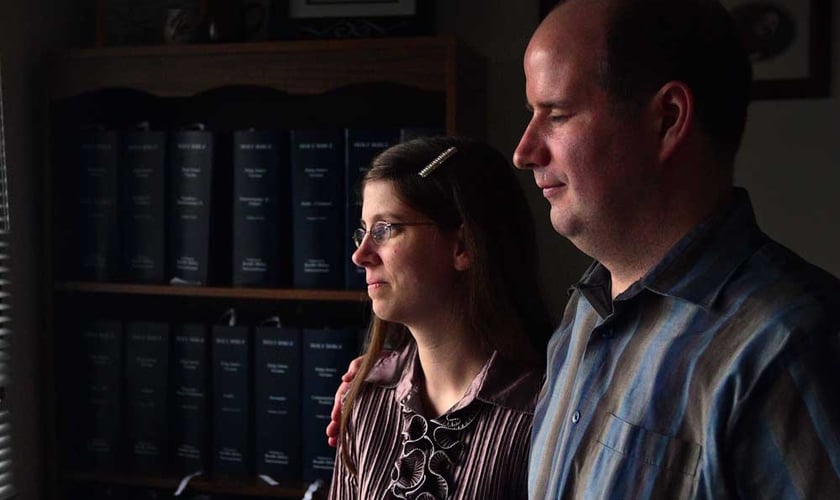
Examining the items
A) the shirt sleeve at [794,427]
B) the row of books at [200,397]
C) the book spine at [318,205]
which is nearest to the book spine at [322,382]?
the row of books at [200,397]

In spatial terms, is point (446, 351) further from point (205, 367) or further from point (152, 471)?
point (152, 471)

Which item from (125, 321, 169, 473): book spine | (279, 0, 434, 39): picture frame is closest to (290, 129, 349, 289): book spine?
(279, 0, 434, 39): picture frame

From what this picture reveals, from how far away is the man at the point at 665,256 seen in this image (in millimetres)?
708

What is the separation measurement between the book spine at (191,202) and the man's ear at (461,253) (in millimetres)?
811

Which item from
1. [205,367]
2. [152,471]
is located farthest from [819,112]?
[152,471]

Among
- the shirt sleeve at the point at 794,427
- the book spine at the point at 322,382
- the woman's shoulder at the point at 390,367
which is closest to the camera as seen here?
the shirt sleeve at the point at 794,427

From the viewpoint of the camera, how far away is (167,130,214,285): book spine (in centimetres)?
193

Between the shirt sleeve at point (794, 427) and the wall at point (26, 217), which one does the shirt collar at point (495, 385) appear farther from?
the wall at point (26, 217)

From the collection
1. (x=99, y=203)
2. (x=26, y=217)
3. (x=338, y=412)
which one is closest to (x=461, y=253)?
(x=338, y=412)

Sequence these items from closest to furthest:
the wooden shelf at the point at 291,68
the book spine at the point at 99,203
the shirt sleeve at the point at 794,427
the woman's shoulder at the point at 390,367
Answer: the shirt sleeve at the point at 794,427 → the woman's shoulder at the point at 390,367 → the wooden shelf at the point at 291,68 → the book spine at the point at 99,203

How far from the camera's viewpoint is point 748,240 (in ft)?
2.65

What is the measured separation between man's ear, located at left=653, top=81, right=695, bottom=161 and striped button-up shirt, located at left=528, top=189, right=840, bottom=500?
8cm

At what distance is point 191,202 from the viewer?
1941 millimetres

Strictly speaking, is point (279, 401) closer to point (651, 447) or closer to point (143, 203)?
point (143, 203)
